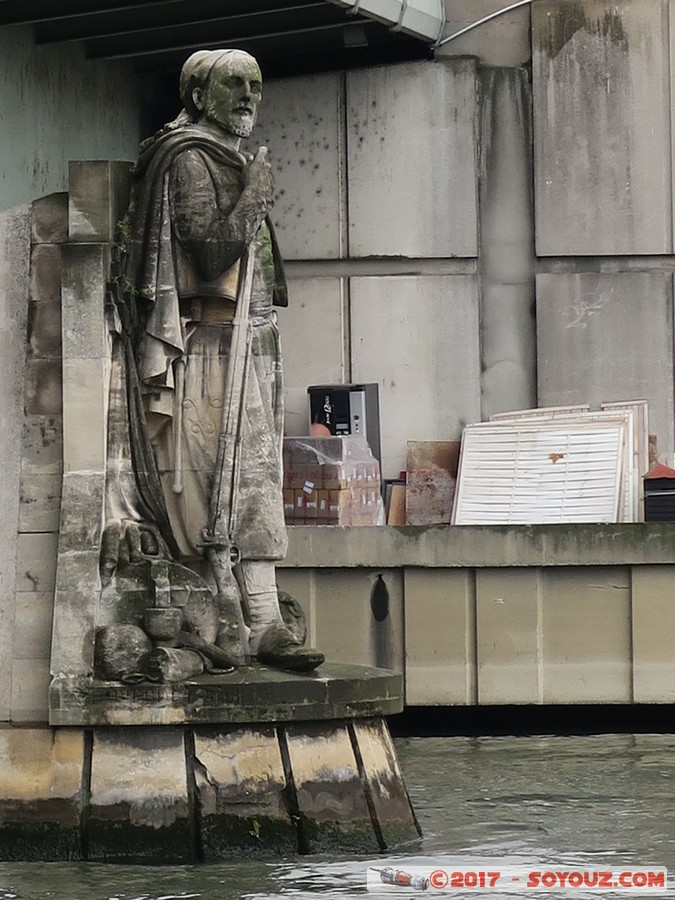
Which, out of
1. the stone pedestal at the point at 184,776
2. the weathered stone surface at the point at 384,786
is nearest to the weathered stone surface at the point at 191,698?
the stone pedestal at the point at 184,776

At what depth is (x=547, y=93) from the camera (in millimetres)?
22000

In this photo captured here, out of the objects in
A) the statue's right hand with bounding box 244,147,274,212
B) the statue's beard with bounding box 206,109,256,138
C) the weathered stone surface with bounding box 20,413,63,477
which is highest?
the statue's beard with bounding box 206,109,256,138

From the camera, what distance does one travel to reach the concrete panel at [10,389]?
12.9 meters

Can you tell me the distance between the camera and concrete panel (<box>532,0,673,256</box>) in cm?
2186

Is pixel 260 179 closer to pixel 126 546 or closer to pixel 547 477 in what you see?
pixel 126 546

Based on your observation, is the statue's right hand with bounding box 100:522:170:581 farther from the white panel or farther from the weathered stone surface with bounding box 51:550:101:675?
the white panel

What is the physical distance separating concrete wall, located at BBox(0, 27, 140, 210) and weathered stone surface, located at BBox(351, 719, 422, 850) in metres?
7.46

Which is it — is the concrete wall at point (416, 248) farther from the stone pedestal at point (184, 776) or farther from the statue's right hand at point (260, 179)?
the stone pedestal at point (184, 776)

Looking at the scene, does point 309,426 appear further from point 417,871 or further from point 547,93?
point 417,871

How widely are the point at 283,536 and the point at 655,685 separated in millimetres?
6703

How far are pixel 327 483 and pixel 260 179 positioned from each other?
6967 mm

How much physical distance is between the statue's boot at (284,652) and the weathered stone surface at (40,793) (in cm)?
112

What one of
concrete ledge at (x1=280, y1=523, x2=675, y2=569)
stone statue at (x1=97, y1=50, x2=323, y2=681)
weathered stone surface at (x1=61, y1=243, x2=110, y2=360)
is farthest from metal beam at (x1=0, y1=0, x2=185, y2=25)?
weathered stone surface at (x1=61, y1=243, x2=110, y2=360)

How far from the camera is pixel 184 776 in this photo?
40.9 ft
